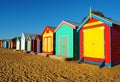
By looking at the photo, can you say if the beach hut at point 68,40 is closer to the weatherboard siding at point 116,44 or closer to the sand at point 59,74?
the sand at point 59,74

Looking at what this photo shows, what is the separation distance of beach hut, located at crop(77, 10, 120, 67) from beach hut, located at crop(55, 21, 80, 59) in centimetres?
191

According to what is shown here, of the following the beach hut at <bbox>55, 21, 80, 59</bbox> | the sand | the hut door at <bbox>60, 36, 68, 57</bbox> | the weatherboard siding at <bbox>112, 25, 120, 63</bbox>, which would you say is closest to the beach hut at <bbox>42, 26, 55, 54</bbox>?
the beach hut at <bbox>55, 21, 80, 59</bbox>

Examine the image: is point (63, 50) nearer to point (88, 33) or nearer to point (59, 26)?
point (59, 26)

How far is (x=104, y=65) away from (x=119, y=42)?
2.09 meters

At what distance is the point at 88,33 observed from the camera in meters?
10.4

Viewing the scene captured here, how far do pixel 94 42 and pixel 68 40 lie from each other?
392 centimetres

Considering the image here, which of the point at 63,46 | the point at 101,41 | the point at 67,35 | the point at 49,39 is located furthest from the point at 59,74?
the point at 49,39

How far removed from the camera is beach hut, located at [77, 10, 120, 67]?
8.74 metres

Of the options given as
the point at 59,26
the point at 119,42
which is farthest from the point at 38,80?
the point at 59,26

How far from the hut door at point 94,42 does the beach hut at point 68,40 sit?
2178 mm

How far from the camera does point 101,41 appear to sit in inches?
366

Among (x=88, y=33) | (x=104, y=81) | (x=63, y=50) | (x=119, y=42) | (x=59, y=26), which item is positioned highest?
(x=59, y=26)

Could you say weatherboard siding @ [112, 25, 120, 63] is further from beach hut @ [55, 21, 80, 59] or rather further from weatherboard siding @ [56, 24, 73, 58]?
weatherboard siding @ [56, 24, 73, 58]

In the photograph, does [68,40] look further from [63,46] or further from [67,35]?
[63,46]
